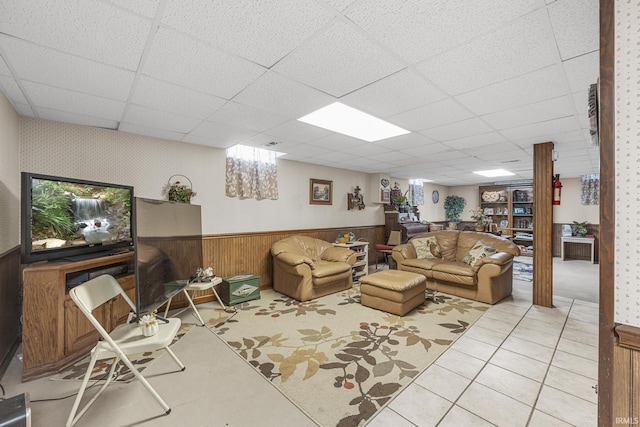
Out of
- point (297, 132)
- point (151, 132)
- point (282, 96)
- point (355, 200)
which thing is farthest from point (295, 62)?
point (355, 200)

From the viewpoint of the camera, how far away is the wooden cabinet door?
90.9 inches

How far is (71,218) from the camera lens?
250cm

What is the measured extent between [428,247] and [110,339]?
15.8ft

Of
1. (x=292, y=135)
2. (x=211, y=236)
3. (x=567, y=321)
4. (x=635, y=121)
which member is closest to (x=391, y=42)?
(x=635, y=121)

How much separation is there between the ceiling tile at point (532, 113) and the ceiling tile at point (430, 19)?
150cm

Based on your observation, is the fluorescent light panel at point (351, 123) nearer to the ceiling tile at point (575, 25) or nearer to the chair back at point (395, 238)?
the ceiling tile at point (575, 25)

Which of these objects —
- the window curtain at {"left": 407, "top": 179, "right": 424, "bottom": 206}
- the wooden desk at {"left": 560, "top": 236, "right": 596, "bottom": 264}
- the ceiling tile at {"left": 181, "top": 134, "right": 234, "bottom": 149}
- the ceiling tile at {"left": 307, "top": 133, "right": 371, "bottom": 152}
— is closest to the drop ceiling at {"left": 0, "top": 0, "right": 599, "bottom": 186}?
the ceiling tile at {"left": 181, "top": 134, "right": 234, "bottom": 149}

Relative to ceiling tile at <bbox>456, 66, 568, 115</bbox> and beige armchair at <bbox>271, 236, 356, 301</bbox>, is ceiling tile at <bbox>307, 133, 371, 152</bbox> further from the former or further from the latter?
beige armchair at <bbox>271, 236, 356, 301</bbox>

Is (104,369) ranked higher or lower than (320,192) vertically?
lower

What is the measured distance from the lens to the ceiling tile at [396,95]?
2.04 m

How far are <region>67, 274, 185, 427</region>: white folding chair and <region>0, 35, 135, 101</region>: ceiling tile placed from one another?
1505 millimetres

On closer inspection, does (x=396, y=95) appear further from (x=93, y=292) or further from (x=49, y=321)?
(x=49, y=321)

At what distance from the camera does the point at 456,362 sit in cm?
235

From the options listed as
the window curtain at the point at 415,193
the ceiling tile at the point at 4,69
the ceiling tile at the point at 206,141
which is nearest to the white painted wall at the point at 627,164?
the ceiling tile at the point at 4,69
